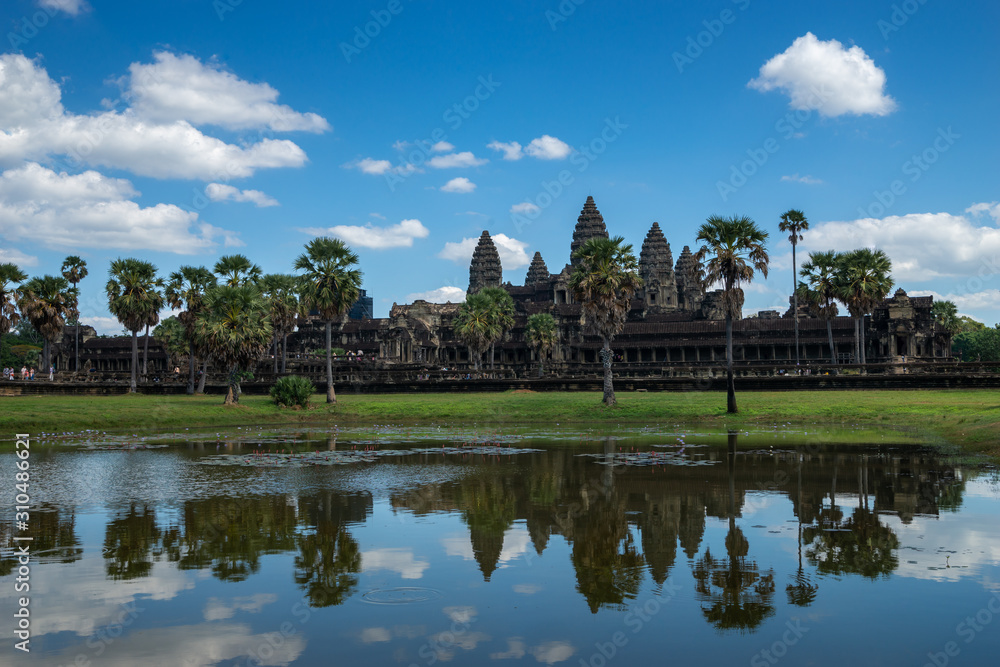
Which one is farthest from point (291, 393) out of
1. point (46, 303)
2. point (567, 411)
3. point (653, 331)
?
point (653, 331)

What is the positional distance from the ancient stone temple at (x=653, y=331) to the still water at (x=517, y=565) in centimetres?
2761

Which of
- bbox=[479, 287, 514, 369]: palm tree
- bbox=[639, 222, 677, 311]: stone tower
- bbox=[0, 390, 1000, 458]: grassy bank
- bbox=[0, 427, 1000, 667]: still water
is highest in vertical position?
bbox=[639, 222, 677, 311]: stone tower

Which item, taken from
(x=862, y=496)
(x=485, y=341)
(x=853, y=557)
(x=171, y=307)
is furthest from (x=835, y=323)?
(x=853, y=557)

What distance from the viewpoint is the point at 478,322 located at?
8075 cm

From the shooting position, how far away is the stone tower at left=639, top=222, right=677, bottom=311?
149m

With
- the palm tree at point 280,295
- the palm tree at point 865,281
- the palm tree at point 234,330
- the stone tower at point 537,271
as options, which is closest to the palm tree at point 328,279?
the palm tree at point 234,330

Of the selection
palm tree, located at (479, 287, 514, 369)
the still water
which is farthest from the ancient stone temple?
the still water

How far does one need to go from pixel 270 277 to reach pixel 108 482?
53.0 m

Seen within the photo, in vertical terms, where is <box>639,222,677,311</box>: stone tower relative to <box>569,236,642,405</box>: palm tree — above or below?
above

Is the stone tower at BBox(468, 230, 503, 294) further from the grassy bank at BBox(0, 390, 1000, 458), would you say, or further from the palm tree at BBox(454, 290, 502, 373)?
the grassy bank at BBox(0, 390, 1000, 458)

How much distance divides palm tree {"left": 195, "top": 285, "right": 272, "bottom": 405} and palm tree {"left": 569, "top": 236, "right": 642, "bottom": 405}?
67.7 feet

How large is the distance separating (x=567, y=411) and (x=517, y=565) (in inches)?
1257

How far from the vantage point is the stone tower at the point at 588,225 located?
6137 inches

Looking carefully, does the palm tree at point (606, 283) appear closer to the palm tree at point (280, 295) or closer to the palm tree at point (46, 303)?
the palm tree at point (280, 295)
